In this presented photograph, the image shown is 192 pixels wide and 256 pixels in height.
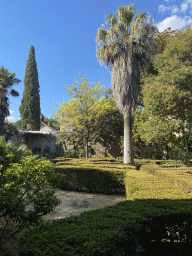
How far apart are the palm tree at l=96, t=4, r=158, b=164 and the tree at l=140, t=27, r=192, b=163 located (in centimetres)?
103

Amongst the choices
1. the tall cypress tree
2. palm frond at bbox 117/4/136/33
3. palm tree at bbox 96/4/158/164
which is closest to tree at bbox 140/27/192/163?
palm tree at bbox 96/4/158/164

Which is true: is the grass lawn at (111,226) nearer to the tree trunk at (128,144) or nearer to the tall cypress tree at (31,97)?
the tree trunk at (128,144)

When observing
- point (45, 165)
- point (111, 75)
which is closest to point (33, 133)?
point (111, 75)

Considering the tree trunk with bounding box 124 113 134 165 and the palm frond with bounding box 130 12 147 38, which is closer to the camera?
the palm frond with bounding box 130 12 147 38

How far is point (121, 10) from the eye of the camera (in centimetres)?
1189

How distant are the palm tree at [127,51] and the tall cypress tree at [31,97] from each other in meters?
17.8

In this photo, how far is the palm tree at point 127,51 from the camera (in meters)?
11.6

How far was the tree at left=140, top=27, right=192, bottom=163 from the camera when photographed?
1025 cm

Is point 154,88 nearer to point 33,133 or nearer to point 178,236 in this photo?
point 178,236

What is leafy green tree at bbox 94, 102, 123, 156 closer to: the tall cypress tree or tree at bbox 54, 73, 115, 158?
tree at bbox 54, 73, 115, 158

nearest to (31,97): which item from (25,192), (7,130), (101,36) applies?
(7,130)

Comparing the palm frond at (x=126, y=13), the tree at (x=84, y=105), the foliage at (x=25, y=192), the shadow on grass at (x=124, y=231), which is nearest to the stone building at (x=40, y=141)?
the tree at (x=84, y=105)

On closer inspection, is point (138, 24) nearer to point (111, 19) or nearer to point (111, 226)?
point (111, 19)

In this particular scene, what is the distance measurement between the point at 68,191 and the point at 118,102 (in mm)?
6759
